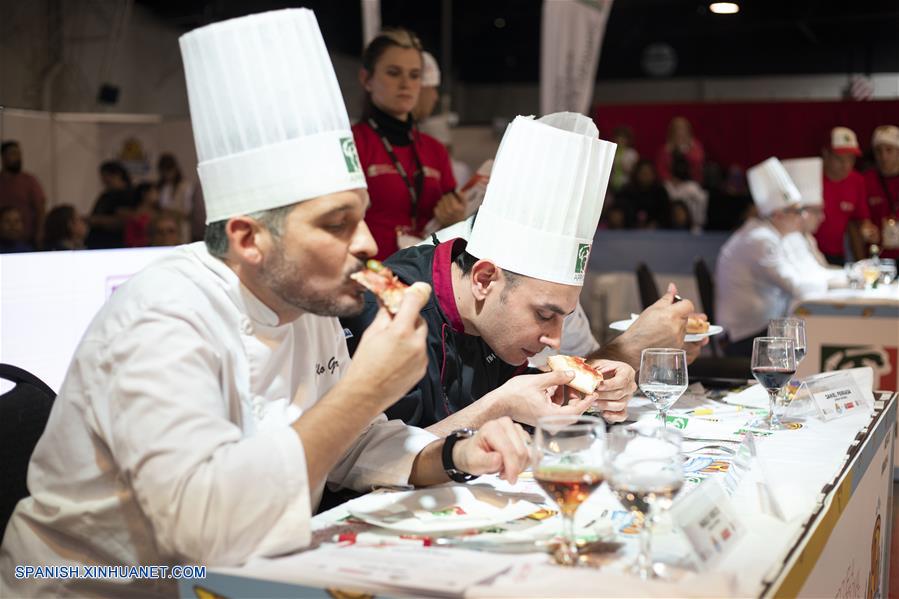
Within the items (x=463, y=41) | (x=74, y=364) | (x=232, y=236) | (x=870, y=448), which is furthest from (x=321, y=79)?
(x=463, y=41)

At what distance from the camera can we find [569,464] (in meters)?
1.41

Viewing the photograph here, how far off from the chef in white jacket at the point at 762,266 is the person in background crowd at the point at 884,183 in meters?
1.30

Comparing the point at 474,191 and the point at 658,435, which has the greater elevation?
the point at 474,191

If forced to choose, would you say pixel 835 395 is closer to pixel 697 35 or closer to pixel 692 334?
pixel 692 334

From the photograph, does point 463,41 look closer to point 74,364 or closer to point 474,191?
point 474,191

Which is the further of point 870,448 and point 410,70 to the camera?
point 410,70

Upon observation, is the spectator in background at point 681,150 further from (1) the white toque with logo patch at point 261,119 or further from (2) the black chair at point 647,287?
(1) the white toque with logo patch at point 261,119

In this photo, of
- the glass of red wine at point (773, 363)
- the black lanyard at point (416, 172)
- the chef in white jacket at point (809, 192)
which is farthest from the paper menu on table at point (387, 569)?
the chef in white jacket at point (809, 192)

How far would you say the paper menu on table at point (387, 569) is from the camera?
1244mm

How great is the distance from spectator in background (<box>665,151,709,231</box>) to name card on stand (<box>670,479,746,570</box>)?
9.70 metres

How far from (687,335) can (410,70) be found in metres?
1.78

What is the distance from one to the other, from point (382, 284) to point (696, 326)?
1625 mm

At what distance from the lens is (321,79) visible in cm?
170

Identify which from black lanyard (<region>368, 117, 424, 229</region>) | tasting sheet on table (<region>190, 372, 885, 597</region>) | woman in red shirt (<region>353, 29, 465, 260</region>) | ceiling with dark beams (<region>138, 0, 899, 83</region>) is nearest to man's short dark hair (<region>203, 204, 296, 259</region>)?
tasting sheet on table (<region>190, 372, 885, 597</region>)
